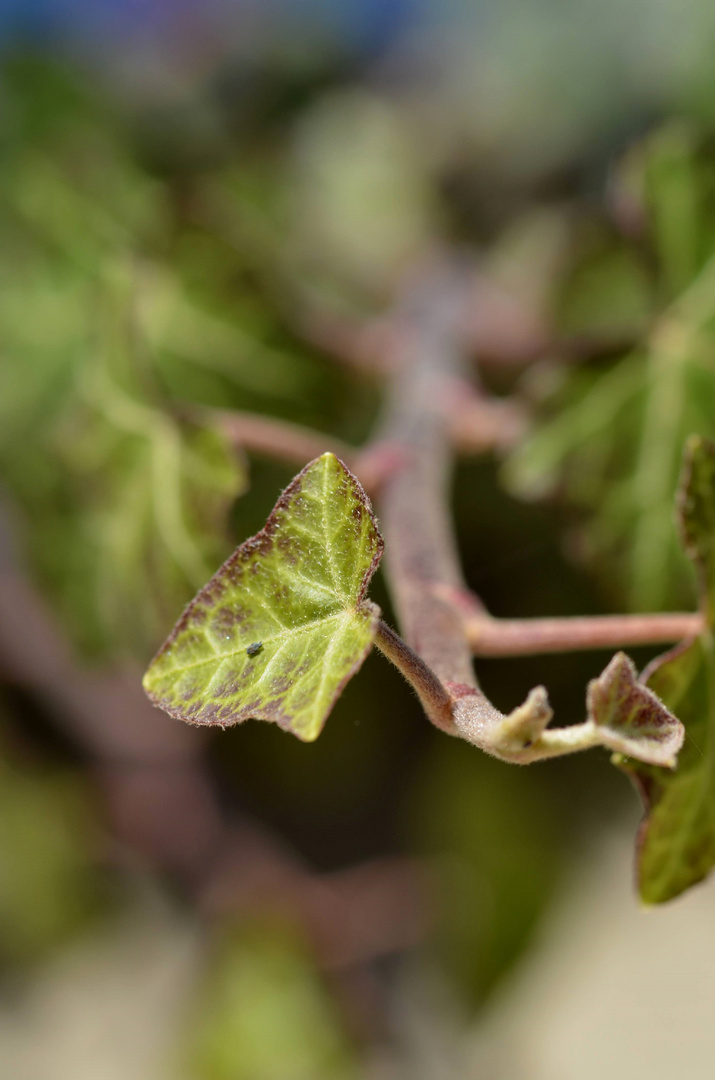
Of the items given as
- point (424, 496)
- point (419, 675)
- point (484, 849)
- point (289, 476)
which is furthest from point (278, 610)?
point (484, 849)

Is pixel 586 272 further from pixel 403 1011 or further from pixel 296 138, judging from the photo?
pixel 403 1011

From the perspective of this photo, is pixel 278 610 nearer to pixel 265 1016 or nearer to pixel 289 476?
pixel 289 476

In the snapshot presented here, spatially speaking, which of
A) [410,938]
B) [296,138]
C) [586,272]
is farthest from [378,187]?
[410,938]

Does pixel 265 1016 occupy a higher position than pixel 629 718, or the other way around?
pixel 629 718

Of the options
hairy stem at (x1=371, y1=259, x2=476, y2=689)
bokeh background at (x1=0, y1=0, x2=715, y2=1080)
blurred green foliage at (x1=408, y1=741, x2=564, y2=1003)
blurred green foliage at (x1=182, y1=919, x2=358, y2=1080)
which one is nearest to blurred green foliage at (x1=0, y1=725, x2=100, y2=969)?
bokeh background at (x1=0, y1=0, x2=715, y2=1080)

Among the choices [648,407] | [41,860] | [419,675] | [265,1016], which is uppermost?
[419,675]

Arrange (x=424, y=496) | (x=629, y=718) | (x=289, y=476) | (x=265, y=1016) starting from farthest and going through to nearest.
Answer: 1. (x=265, y=1016)
2. (x=289, y=476)
3. (x=424, y=496)
4. (x=629, y=718)
